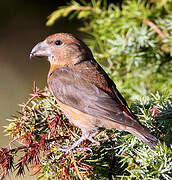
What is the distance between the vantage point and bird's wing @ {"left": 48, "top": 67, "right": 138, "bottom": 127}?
2779mm

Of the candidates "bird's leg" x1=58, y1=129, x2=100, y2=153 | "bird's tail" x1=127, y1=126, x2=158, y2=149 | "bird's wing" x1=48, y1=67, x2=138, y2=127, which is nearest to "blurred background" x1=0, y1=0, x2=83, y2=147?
"bird's wing" x1=48, y1=67, x2=138, y2=127

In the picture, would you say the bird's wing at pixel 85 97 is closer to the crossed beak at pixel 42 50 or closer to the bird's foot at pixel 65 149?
the crossed beak at pixel 42 50

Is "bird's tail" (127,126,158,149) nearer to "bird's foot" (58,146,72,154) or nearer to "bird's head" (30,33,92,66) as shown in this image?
"bird's foot" (58,146,72,154)

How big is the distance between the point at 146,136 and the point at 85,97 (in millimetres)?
841

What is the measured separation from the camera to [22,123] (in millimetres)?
2455

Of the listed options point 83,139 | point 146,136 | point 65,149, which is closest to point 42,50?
point 83,139

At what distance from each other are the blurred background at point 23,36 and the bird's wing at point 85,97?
550 cm

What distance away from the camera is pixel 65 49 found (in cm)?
333

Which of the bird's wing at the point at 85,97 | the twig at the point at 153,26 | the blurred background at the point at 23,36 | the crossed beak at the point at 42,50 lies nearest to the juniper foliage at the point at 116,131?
the twig at the point at 153,26

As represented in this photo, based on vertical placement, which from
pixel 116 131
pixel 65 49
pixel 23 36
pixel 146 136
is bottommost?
pixel 23 36

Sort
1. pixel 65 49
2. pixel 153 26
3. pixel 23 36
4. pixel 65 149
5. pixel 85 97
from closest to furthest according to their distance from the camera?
pixel 65 149
pixel 85 97
pixel 65 49
pixel 153 26
pixel 23 36

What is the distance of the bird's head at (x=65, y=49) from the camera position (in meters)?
3.32

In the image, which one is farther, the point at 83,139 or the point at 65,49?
the point at 65,49

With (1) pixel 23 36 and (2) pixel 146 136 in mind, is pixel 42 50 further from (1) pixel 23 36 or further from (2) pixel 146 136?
(1) pixel 23 36
